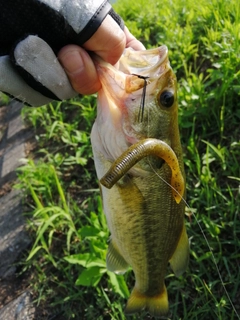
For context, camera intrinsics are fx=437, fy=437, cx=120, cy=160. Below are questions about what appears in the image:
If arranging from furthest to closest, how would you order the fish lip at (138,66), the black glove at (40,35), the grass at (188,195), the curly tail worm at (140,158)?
the grass at (188,195)
the fish lip at (138,66)
the black glove at (40,35)
the curly tail worm at (140,158)

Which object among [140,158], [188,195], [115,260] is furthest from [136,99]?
[188,195]

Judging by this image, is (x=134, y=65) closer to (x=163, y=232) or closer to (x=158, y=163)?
(x=158, y=163)

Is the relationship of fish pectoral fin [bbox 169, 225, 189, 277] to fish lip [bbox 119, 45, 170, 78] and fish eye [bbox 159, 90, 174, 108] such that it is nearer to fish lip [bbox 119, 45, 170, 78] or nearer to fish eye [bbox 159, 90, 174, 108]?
fish eye [bbox 159, 90, 174, 108]

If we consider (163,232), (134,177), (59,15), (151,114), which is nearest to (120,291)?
(163,232)

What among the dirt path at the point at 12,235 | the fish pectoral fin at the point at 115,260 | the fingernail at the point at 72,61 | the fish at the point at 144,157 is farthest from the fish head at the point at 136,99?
the dirt path at the point at 12,235

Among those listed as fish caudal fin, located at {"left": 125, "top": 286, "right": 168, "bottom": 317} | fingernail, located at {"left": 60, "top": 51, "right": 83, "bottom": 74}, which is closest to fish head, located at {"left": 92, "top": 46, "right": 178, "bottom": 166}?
fingernail, located at {"left": 60, "top": 51, "right": 83, "bottom": 74}

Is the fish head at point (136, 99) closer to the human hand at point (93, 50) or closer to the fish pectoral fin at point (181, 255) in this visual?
the human hand at point (93, 50)
